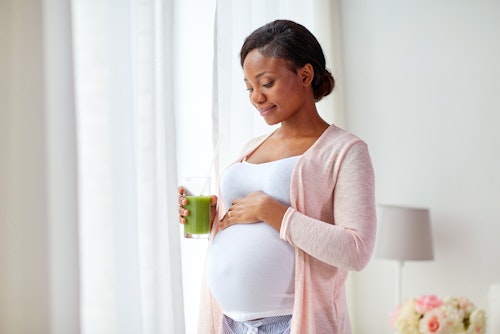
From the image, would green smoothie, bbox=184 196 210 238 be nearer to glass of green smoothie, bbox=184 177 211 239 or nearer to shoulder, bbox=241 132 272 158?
glass of green smoothie, bbox=184 177 211 239

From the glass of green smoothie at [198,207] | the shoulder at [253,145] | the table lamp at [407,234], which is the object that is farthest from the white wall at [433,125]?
the glass of green smoothie at [198,207]

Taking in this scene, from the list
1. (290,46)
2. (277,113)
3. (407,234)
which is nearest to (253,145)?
(277,113)

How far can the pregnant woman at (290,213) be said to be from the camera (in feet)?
3.52

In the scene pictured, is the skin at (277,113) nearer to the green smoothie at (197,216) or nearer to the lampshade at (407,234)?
the green smoothie at (197,216)

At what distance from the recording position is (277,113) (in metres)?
1.20

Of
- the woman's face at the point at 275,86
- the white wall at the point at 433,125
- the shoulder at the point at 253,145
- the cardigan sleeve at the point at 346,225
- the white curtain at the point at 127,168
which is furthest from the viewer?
the white wall at the point at 433,125

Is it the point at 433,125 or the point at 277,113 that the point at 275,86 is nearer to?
the point at 277,113

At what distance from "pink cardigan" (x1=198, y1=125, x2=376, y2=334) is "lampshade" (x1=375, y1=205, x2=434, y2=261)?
5.67ft

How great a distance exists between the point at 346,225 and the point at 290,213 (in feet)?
0.33

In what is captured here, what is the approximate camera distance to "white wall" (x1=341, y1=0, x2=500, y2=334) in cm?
292

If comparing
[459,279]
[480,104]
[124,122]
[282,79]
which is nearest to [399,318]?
[459,279]

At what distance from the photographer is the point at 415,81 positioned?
308 centimetres

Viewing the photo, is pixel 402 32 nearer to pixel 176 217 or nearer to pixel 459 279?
pixel 459 279

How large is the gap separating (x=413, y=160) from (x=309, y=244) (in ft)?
7.08
